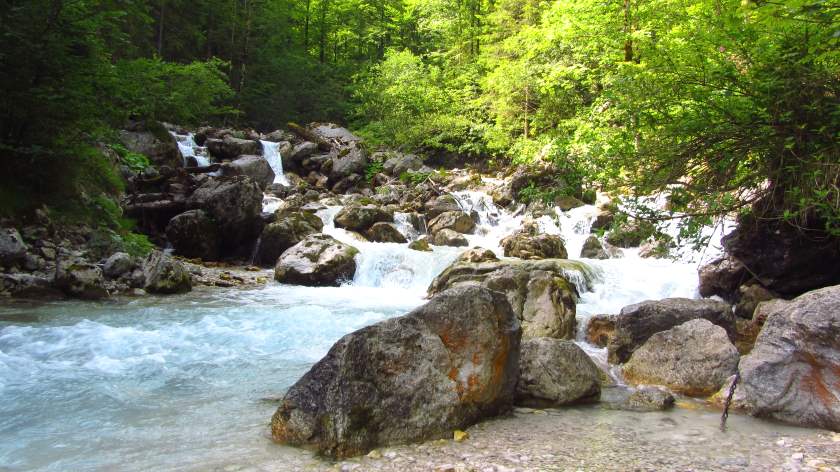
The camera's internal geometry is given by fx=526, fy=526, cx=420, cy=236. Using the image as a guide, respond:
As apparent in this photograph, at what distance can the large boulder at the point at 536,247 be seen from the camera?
14.7 metres

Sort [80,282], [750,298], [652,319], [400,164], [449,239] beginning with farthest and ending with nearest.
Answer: [400,164], [449,239], [80,282], [750,298], [652,319]

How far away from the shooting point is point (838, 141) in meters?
6.56

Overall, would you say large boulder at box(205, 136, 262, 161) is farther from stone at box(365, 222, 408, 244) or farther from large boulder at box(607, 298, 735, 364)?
large boulder at box(607, 298, 735, 364)

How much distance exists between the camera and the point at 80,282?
976cm

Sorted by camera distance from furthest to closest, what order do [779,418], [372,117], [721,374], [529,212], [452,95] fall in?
[372,117] < [452,95] < [529,212] < [721,374] < [779,418]

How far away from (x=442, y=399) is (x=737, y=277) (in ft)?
27.7

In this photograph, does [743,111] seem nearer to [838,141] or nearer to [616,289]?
[838,141]

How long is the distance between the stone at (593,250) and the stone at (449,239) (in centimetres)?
362

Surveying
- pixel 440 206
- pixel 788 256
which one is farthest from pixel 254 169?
pixel 788 256

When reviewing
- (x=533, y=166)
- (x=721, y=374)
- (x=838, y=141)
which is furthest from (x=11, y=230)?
(x=533, y=166)

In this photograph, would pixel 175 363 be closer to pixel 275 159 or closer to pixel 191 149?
pixel 191 149

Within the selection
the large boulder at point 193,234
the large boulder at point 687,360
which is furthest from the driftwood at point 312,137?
the large boulder at point 687,360

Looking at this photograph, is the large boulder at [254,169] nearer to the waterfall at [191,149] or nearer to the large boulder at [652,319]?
the waterfall at [191,149]

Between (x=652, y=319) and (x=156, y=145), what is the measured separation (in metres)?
16.5
